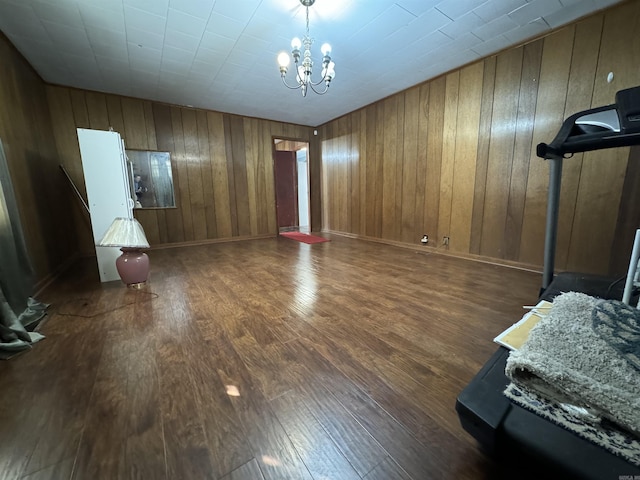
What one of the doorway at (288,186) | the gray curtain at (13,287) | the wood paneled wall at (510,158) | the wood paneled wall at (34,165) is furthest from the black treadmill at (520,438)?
the doorway at (288,186)

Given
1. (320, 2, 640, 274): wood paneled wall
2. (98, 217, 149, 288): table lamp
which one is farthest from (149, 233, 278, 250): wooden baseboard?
(320, 2, 640, 274): wood paneled wall

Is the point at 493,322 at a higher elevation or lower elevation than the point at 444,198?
lower

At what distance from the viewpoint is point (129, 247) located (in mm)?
2477

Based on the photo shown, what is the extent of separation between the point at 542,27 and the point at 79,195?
6.27m

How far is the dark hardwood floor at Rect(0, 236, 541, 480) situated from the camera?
34.1 inches

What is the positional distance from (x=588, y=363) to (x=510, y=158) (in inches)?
120

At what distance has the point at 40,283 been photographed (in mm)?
2520

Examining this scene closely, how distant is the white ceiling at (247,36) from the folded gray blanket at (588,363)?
2718 mm

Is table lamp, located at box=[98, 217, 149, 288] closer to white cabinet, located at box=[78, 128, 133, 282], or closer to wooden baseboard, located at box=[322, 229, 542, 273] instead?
white cabinet, located at box=[78, 128, 133, 282]

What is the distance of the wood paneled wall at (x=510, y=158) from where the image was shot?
2322 millimetres

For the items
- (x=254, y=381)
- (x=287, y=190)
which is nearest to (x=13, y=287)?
(x=254, y=381)

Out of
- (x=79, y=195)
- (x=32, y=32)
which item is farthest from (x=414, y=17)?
(x=79, y=195)

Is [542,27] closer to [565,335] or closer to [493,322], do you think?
[493,322]

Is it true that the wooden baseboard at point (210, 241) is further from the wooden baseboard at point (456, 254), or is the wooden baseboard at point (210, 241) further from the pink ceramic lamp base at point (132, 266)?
the pink ceramic lamp base at point (132, 266)
